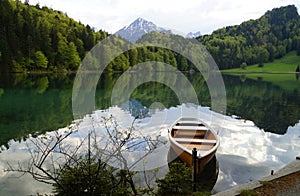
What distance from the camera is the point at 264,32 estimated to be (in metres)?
143

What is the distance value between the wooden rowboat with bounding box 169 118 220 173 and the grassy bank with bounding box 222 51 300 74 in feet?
Answer: 335

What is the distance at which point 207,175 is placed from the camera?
926 centimetres

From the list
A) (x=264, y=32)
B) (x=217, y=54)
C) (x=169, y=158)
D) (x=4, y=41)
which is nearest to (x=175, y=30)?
(x=169, y=158)

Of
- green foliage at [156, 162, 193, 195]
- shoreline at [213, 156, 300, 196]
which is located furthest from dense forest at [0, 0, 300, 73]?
shoreline at [213, 156, 300, 196]

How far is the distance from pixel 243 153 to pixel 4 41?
58.3 m

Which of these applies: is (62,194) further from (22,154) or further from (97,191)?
(22,154)

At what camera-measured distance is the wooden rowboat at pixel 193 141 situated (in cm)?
880

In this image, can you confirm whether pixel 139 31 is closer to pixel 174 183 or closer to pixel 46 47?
pixel 174 183

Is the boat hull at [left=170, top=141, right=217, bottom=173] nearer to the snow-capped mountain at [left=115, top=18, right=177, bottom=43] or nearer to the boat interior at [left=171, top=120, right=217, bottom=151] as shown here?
the boat interior at [left=171, top=120, right=217, bottom=151]

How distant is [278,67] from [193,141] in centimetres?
11743

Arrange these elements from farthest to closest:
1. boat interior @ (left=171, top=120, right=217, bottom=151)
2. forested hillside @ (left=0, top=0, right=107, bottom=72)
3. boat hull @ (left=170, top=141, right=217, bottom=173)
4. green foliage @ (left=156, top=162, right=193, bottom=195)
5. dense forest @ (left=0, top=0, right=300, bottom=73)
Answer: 1. forested hillside @ (left=0, top=0, right=107, bottom=72)
2. dense forest @ (left=0, top=0, right=300, bottom=73)
3. boat interior @ (left=171, top=120, right=217, bottom=151)
4. boat hull @ (left=170, top=141, right=217, bottom=173)
5. green foliage @ (left=156, top=162, right=193, bottom=195)

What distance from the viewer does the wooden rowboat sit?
347 inches

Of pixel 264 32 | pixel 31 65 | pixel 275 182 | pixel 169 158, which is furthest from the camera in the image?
pixel 264 32

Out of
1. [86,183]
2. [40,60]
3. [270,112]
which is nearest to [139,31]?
[270,112]
